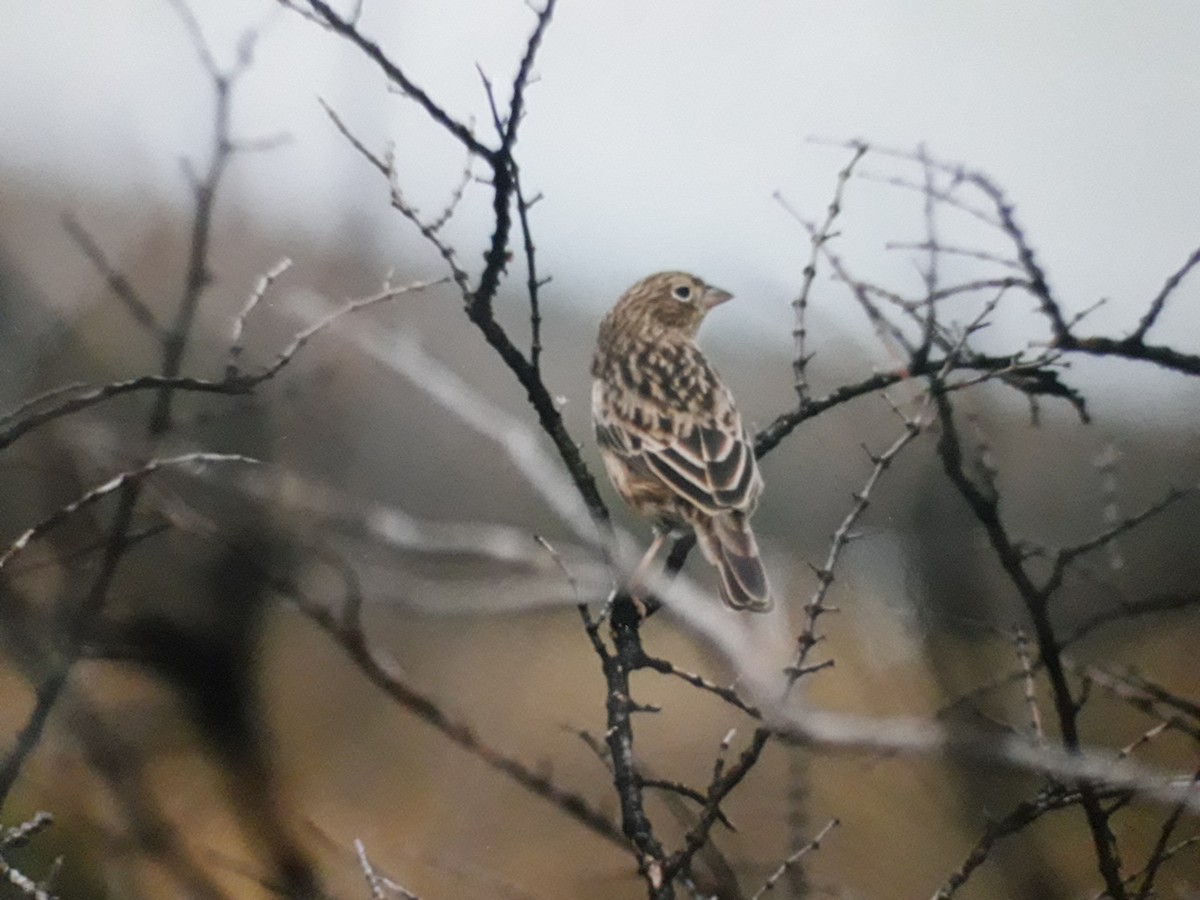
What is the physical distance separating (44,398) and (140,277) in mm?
251

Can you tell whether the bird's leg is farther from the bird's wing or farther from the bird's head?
the bird's head

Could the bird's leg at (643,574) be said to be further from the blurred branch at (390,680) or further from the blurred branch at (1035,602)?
the blurred branch at (1035,602)

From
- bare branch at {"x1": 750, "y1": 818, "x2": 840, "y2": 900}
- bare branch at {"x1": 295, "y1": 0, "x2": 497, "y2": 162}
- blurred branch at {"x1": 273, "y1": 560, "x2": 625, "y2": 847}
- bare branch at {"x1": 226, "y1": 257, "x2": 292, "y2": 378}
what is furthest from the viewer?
bare branch at {"x1": 226, "y1": 257, "x2": 292, "y2": 378}

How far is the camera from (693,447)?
191cm

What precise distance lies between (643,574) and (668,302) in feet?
1.72

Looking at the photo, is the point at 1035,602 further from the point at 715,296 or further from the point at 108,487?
the point at 108,487

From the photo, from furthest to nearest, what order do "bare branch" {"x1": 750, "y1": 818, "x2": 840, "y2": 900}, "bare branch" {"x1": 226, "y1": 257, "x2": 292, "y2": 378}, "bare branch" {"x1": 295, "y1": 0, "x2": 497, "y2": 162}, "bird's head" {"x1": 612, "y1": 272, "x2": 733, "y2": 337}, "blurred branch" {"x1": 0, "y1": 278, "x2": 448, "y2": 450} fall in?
"bird's head" {"x1": 612, "y1": 272, "x2": 733, "y2": 337}
"bare branch" {"x1": 226, "y1": 257, "x2": 292, "y2": 378}
"blurred branch" {"x1": 0, "y1": 278, "x2": 448, "y2": 450}
"bare branch" {"x1": 750, "y1": 818, "x2": 840, "y2": 900}
"bare branch" {"x1": 295, "y1": 0, "x2": 497, "y2": 162}

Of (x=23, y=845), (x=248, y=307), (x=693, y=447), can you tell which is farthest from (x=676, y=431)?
(x=23, y=845)

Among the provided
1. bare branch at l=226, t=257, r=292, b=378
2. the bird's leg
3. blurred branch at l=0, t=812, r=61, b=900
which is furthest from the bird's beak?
blurred branch at l=0, t=812, r=61, b=900

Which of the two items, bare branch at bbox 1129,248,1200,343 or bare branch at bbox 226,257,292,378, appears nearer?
bare branch at bbox 1129,248,1200,343

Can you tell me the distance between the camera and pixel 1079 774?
1.45 m

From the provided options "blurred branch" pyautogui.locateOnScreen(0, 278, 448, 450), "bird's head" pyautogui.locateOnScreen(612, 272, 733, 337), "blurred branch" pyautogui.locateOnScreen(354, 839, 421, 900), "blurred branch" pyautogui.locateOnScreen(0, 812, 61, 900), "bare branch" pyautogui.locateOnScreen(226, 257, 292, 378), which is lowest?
"blurred branch" pyautogui.locateOnScreen(0, 812, 61, 900)

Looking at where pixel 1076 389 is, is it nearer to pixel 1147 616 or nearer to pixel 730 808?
pixel 1147 616

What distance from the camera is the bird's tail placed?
1751 mm
